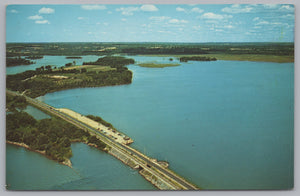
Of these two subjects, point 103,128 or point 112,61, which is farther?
point 112,61

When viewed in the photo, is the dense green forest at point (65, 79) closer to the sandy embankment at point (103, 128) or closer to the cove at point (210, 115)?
the cove at point (210, 115)

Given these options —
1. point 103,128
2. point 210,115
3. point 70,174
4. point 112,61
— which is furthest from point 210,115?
point 70,174

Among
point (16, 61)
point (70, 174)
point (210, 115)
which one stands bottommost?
point (70, 174)

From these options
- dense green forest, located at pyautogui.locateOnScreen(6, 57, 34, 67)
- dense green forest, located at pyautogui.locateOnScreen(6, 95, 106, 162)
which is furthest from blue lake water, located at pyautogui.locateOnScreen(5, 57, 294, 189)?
dense green forest, located at pyautogui.locateOnScreen(6, 57, 34, 67)

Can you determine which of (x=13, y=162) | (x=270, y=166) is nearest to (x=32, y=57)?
(x=13, y=162)

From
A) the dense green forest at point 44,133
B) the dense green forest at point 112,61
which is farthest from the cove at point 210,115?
the dense green forest at point 44,133

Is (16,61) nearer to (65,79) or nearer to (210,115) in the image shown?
(65,79)

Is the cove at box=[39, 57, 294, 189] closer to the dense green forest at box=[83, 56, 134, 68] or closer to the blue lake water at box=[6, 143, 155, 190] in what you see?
the dense green forest at box=[83, 56, 134, 68]

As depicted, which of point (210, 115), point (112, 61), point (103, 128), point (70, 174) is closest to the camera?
point (70, 174)
